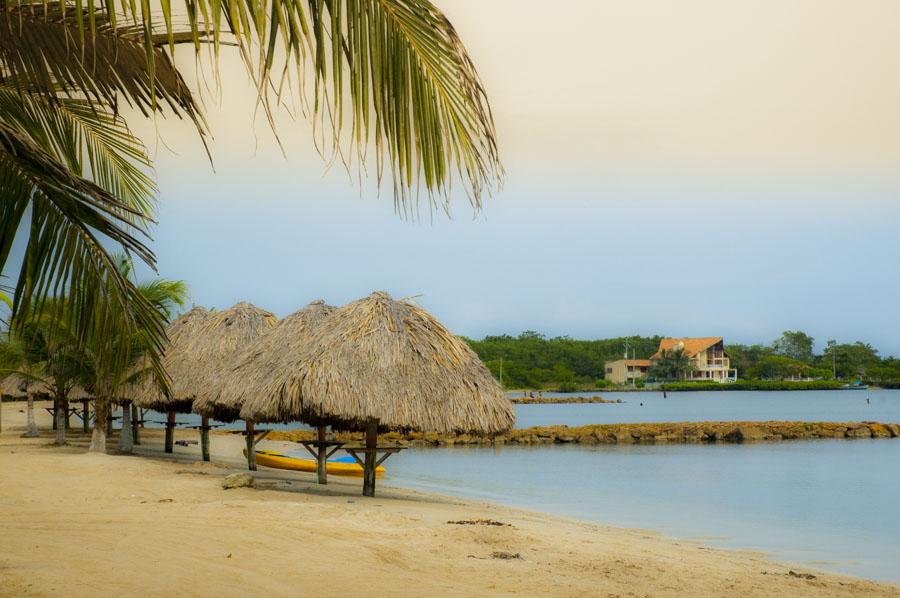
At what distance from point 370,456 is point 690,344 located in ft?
321

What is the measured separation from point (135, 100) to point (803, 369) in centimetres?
11912

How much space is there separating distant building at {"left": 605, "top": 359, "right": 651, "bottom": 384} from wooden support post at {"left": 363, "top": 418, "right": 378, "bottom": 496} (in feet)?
322

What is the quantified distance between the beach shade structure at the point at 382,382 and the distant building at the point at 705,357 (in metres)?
94.7

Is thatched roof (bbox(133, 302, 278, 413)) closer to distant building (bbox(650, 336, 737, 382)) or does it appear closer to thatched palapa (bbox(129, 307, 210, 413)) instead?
thatched palapa (bbox(129, 307, 210, 413))

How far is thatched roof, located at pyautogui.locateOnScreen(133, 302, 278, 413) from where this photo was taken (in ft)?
58.9

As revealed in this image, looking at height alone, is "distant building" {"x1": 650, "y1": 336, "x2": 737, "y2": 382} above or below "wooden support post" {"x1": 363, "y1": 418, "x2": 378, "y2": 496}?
above

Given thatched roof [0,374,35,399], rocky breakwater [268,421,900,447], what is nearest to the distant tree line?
rocky breakwater [268,421,900,447]

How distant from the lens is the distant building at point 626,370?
109 m

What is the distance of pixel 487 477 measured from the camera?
84.1 ft

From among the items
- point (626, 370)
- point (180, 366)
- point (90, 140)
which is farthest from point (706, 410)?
point (90, 140)

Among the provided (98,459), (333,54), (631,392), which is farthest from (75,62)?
(631,392)

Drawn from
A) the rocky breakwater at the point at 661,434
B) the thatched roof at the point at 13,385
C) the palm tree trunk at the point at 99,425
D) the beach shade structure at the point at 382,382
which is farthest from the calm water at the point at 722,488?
the thatched roof at the point at 13,385

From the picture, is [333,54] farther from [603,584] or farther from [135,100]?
[603,584]

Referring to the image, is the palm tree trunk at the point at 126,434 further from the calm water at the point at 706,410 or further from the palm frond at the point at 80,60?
the calm water at the point at 706,410
